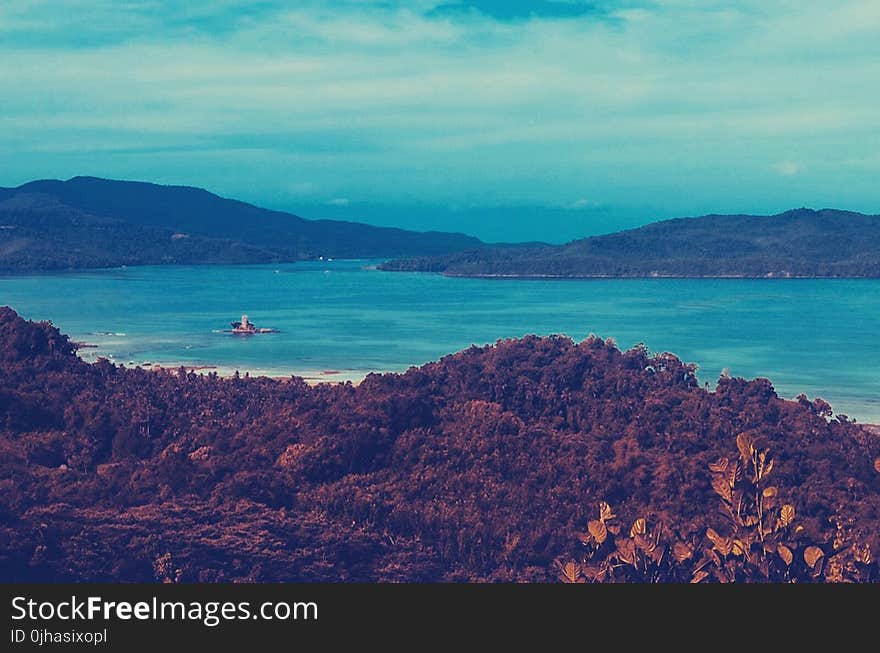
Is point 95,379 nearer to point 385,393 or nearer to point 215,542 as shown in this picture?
point 385,393

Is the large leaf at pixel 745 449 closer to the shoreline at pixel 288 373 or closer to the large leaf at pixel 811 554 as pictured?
the large leaf at pixel 811 554

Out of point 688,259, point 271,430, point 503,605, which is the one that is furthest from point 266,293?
point 503,605

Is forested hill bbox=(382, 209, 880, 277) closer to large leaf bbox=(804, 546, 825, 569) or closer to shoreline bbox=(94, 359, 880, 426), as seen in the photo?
shoreline bbox=(94, 359, 880, 426)

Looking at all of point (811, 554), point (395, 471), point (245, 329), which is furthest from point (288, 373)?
point (811, 554)

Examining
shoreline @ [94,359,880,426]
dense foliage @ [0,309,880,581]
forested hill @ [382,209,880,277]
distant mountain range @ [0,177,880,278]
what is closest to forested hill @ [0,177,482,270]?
distant mountain range @ [0,177,880,278]

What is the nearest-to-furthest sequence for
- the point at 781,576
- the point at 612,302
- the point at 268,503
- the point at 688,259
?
the point at 781,576 → the point at 268,503 → the point at 612,302 → the point at 688,259

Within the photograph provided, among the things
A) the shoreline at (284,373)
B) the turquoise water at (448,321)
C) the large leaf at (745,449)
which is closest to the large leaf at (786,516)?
the large leaf at (745,449)
